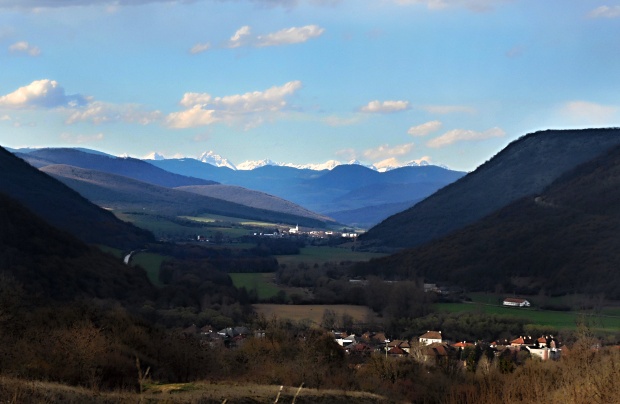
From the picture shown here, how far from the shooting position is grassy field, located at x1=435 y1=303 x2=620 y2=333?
290 ft

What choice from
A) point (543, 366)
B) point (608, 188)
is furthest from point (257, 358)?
point (608, 188)

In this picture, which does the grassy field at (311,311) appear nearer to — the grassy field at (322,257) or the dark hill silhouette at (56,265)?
the dark hill silhouette at (56,265)

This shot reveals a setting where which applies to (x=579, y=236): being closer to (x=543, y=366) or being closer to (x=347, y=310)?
(x=347, y=310)

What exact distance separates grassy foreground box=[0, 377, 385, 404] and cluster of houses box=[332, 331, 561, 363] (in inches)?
1010

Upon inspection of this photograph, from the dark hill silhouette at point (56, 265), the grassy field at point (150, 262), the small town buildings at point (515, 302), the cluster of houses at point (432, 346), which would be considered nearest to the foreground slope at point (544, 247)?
the small town buildings at point (515, 302)

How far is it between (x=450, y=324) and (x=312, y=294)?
30.2 metres

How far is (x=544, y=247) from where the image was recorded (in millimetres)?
132625

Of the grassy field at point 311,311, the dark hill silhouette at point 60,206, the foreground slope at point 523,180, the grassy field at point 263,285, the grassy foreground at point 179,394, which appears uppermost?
the foreground slope at point 523,180

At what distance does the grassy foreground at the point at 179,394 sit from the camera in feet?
78.1

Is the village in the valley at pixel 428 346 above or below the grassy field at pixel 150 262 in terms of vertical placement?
below

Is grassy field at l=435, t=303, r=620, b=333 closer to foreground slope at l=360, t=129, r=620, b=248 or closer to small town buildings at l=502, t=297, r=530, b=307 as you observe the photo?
small town buildings at l=502, t=297, r=530, b=307

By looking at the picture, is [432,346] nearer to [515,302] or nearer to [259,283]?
[515,302]

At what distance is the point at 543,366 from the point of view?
2048 inches

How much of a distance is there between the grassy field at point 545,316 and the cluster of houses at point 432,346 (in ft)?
24.9
